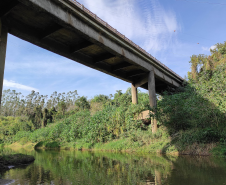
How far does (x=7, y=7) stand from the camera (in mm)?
7996

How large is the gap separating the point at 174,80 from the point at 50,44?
16.3 meters

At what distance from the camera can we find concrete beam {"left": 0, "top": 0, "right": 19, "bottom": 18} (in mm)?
7781

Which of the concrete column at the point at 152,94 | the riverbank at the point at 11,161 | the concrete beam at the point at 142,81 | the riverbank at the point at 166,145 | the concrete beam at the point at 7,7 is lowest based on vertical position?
the riverbank at the point at 11,161

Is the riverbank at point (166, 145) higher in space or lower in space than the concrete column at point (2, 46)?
lower

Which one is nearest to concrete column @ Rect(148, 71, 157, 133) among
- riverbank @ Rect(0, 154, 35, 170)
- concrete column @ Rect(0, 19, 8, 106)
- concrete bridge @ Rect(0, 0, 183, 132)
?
concrete bridge @ Rect(0, 0, 183, 132)

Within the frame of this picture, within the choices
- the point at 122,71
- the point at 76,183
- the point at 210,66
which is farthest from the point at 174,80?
the point at 76,183

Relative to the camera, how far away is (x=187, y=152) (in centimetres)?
968

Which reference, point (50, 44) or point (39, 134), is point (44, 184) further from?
point (39, 134)

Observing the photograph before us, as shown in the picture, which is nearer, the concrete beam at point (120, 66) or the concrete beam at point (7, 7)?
the concrete beam at point (7, 7)

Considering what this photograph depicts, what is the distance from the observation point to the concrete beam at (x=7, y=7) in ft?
25.5

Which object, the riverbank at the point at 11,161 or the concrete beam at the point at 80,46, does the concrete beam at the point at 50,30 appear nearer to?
the concrete beam at the point at 80,46

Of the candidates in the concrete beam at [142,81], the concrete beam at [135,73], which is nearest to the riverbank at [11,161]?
the concrete beam at [135,73]

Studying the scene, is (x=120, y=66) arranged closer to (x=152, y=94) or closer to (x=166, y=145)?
(x=152, y=94)

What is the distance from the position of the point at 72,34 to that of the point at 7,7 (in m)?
3.71
